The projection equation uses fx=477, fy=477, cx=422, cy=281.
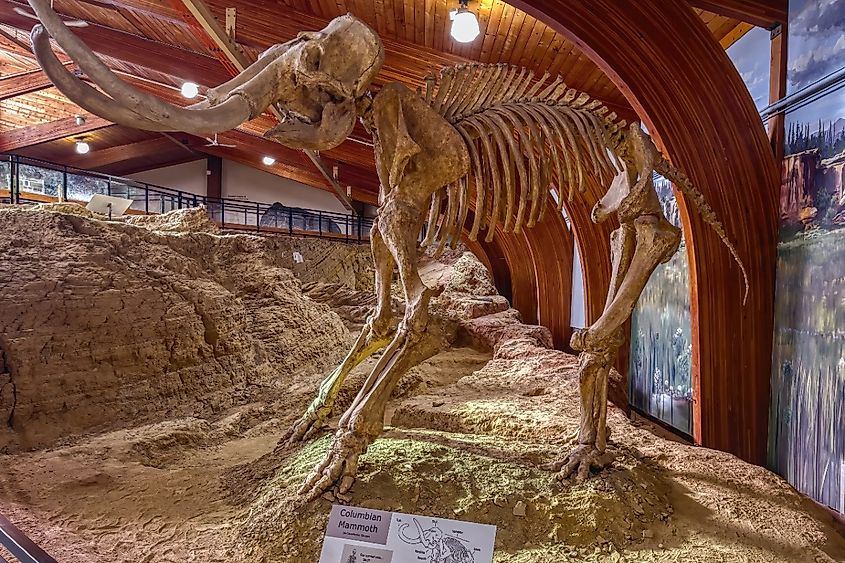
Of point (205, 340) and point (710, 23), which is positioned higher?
point (710, 23)

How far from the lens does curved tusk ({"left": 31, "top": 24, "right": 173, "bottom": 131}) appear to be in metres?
1.60

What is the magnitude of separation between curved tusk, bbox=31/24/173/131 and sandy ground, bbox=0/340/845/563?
6.95 ft

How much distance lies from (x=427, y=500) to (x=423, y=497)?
0.09 ft

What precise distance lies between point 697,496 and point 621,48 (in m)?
3.50

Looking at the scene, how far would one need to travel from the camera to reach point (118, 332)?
4.49 metres

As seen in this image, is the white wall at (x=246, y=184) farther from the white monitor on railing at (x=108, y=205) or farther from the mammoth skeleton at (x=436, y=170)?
the mammoth skeleton at (x=436, y=170)

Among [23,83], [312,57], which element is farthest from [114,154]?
[312,57]

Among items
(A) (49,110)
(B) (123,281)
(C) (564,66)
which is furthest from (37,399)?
(A) (49,110)

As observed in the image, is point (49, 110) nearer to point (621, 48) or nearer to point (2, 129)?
point (2, 129)

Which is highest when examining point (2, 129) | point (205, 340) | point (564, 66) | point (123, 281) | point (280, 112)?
point (2, 129)

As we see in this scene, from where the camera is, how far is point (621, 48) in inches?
159

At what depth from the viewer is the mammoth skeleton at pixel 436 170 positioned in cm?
279

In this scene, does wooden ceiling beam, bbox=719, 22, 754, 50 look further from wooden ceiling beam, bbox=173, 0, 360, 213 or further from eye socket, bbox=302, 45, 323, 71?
wooden ceiling beam, bbox=173, 0, 360, 213

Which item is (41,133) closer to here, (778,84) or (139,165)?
(139,165)
